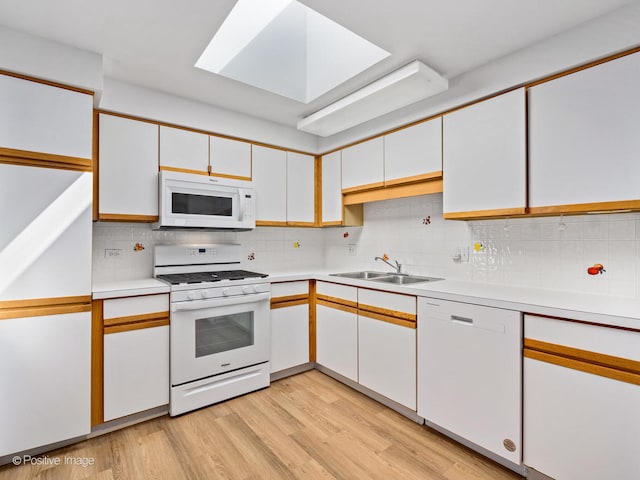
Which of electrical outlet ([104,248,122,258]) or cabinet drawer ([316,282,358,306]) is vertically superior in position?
electrical outlet ([104,248,122,258])

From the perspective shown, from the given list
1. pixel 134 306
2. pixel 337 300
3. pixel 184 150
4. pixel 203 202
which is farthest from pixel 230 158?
pixel 337 300

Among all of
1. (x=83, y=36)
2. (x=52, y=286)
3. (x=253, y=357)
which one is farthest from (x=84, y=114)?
(x=253, y=357)

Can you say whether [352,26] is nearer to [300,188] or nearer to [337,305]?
[300,188]

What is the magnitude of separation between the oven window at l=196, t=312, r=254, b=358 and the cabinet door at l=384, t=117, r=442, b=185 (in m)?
1.67

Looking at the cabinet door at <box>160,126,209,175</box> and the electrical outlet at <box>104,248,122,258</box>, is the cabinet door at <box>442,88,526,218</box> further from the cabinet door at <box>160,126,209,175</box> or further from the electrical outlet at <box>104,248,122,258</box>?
the electrical outlet at <box>104,248,122,258</box>

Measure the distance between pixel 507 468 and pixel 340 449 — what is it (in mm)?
909

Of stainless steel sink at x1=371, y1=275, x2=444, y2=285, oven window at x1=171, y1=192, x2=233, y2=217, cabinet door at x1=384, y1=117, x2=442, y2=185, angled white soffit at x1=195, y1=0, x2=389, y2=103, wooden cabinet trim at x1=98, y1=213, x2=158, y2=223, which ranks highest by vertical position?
angled white soffit at x1=195, y1=0, x2=389, y2=103

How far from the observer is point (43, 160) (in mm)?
1912

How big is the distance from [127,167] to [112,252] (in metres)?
0.70

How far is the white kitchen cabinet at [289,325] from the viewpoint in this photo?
287 centimetres

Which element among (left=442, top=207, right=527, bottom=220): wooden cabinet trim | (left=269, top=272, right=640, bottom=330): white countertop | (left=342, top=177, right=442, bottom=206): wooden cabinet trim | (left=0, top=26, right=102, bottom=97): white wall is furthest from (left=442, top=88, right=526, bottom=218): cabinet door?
(left=0, top=26, right=102, bottom=97): white wall

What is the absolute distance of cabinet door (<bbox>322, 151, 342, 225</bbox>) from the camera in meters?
3.30

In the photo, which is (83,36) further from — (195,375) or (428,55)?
(195,375)

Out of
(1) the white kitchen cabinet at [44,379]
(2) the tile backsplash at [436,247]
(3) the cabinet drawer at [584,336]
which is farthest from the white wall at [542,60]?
(1) the white kitchen cabinet at [44,379]
